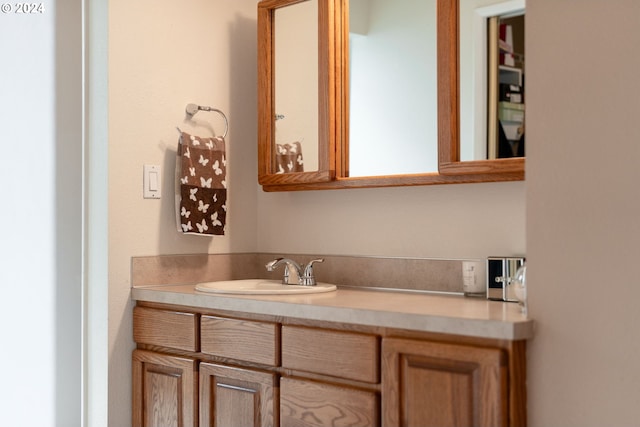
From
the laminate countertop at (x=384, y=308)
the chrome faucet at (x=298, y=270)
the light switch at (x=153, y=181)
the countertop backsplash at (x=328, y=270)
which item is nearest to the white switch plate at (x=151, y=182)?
the light switch at (x=153, y=181)

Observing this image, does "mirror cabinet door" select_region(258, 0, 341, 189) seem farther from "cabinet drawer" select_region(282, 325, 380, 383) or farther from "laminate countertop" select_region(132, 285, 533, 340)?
"cabinet drawer" select_region(282, 325, 380, 383)

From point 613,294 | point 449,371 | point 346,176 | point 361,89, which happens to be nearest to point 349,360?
point 449,371

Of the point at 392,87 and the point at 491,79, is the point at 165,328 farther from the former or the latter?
the point at 491,79

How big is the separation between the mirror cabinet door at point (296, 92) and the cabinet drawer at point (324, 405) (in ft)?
2.44

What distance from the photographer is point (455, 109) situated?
2.12 m

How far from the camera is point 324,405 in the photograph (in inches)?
73.3

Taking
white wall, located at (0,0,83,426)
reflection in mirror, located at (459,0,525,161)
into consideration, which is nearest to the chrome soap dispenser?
reflection in mirror, located at (459,0,525,161)

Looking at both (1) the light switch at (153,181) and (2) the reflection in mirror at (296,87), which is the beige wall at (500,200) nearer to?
(1) the light switch at (153,181)

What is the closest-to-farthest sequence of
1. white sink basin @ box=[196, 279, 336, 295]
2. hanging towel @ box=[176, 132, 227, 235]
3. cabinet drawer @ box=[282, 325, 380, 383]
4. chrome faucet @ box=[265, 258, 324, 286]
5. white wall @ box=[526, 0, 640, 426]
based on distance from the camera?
white wall @ box=[526, 0, 640, 426] < cabinet drawer @ box=[282, 325, 380, 383] < white sink basin @ box=[196, 279, 336, 295] < chrome faucet @ box=[265, 258, 324, 286] < hanging towel @ box=[176, 132, 227, 235]

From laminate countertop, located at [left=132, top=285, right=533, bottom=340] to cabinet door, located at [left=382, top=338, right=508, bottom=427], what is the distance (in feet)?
0.14

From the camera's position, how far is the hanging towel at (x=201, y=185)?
246 centimetres

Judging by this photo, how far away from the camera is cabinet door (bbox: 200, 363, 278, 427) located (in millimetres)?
2012

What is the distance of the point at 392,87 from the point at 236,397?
1.01m

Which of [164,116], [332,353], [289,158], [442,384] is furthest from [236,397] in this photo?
[164,116]
